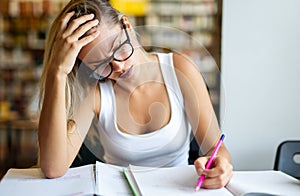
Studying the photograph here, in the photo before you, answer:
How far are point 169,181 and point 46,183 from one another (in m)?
0.24

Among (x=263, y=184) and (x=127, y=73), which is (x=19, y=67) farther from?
(x=263, y=184)

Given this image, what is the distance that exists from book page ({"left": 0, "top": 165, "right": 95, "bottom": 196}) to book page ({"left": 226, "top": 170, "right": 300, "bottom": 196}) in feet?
0.87

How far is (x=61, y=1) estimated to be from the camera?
109 inches

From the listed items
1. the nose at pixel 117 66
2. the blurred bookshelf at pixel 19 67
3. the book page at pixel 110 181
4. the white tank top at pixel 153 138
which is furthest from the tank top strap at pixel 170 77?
the blurred bookshelf at pixel 19 67

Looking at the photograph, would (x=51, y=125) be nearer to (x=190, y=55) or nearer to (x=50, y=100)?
(x=50, y=100)

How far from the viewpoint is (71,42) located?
88cm

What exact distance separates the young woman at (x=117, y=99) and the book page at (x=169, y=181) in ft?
0.09

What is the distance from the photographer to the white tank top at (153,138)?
98 centimetres

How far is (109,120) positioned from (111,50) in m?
0.21

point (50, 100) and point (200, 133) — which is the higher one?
point (50, 100)

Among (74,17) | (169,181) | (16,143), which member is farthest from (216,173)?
(16,143)

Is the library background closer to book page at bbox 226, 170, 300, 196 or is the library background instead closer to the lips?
the lips

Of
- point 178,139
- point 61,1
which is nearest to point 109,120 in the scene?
point 178,139

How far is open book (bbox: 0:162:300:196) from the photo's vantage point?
0.74 metres
